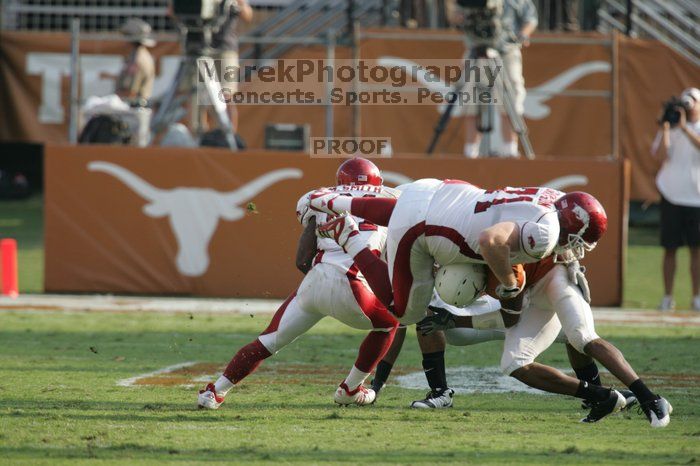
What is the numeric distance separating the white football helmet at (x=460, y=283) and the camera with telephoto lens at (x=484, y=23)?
21.9 ft

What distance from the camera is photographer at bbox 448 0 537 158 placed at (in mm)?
12945

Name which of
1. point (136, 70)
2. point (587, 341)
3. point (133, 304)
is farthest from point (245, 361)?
point (136, 70)

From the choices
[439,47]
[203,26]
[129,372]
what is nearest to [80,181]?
[203,26]

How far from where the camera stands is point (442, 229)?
20.1 ft

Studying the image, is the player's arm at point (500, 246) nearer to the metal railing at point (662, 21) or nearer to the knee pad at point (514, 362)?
the knee pad at point (514, 362)

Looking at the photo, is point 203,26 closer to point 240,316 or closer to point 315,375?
point 240,316

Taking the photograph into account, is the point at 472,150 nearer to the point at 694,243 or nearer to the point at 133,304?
the point at 694,243

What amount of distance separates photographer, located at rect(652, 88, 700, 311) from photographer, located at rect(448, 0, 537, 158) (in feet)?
5.09

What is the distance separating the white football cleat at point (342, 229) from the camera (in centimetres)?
641

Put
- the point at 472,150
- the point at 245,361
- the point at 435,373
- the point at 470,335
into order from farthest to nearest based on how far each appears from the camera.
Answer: the point at 472,150
the point at 470,335
the point at 435,373
the point at 245,361

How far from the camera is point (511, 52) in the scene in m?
13.0

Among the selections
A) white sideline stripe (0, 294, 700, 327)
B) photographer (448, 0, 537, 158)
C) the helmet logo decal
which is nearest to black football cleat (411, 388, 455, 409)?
the helmet logo decal

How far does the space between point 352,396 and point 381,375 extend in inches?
13.8

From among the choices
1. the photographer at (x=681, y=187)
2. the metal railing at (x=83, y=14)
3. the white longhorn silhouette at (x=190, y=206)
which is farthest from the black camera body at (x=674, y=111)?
the metal railing at (x=83, y=14)
